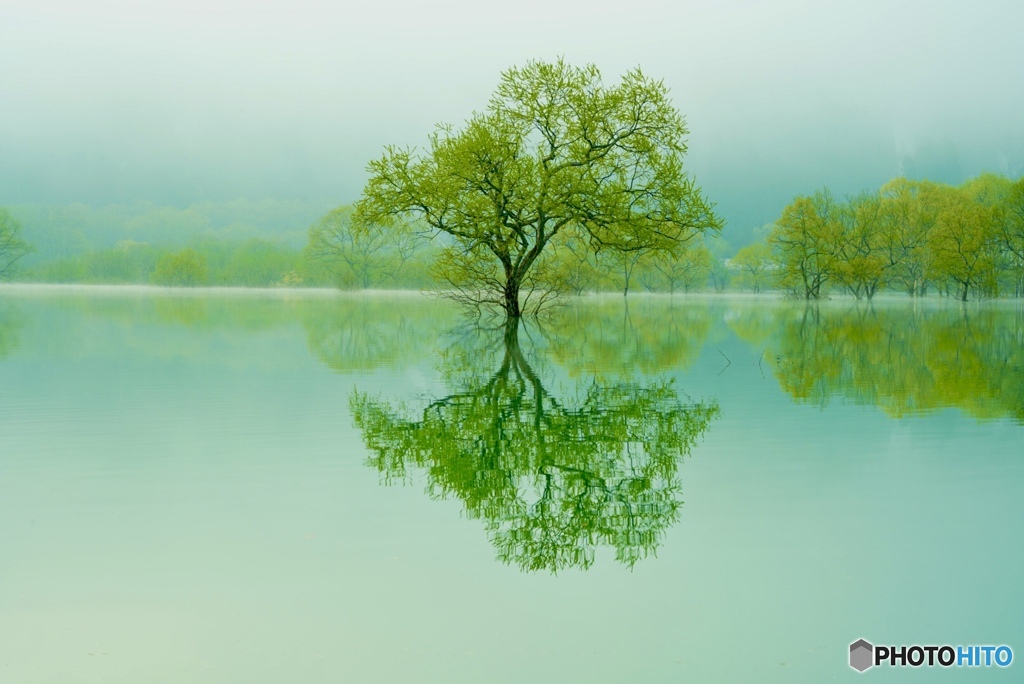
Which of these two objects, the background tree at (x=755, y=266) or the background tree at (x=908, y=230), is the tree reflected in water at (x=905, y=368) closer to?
the background tree at (x=908, y=230)

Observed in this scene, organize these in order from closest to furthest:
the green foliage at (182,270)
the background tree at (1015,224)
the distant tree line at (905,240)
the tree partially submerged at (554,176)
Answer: the tree partially submerged at (554,176) → the distant tree line at (905,240) → the background tree at (1015,224) → the green foliage at (182,270)

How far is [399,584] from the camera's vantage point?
4.68 meters

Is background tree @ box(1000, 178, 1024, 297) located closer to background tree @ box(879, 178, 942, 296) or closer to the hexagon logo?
background tree @ box(879, 178, 942, 296)

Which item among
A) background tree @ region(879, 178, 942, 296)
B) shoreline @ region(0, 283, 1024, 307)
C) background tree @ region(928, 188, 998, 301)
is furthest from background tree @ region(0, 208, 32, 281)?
background tree @ region(928, 188, 998, 301)

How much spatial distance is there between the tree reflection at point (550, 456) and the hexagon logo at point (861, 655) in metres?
1.33

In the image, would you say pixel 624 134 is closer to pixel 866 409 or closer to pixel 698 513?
pixel 866 409

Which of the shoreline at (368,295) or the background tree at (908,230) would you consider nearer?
the shoreline at (368,295)

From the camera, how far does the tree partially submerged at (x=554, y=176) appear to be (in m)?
31.9

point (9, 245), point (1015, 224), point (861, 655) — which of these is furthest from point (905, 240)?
point (9, 245)

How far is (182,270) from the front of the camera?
103m

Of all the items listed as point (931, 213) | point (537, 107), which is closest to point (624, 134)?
point (537, 107)

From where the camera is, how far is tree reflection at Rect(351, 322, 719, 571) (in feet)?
18.3

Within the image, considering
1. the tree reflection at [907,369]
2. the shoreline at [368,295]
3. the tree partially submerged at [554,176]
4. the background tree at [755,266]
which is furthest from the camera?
the background tree at [755,266]

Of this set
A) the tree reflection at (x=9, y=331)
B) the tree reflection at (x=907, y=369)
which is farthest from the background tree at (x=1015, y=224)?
the tree reflection at (x=9, y=331)
